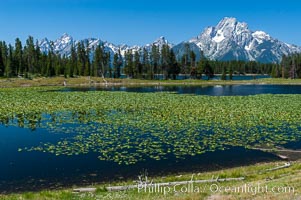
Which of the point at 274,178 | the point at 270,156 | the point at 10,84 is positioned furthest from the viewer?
the point at 10,84

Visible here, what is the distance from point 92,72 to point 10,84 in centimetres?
6060

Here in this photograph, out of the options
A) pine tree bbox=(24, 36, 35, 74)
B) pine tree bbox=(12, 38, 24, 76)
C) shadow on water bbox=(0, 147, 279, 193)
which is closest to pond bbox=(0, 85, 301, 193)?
shadow on water bbox=(0, 147, 279, 193)

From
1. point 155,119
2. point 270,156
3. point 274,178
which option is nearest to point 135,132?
point 155,119

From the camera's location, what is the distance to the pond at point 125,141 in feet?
74.1

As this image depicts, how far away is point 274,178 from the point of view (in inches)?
729

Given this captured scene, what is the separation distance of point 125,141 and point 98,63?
14528 centimetres

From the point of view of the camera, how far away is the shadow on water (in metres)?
20.7

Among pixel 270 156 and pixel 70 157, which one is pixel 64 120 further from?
pixel 270 156

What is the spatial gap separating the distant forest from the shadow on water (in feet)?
397

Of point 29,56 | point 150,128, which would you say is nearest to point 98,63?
point 29,56

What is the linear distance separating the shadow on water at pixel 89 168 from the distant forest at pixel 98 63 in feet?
397

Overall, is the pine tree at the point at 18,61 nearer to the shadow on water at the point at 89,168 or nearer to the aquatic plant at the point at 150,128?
the aquatic plant at the point at 150,128

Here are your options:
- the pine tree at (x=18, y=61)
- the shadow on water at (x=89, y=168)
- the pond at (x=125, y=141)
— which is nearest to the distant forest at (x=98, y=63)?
the pine tree at (x=18, y=61)

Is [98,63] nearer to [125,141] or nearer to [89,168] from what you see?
[125,141]
